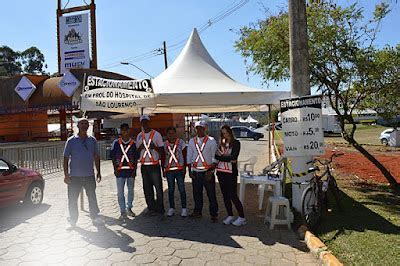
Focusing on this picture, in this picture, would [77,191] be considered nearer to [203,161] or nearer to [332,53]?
[203,161]

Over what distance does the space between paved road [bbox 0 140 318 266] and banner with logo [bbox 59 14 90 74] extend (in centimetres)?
2005

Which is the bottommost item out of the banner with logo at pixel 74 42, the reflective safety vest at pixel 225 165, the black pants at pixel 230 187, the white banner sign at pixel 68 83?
the black pants at pixel 230 187

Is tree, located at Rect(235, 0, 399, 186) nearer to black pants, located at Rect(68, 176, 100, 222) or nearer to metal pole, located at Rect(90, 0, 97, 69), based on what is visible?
black pants, located at Rect(68, 176, 100, 222)

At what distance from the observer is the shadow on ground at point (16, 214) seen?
694 centimetres

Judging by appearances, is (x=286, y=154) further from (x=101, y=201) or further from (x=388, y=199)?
(x=101, y=201)

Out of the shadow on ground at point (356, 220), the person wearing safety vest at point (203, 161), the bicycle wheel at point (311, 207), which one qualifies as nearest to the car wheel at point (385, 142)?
the shadow on ground at point (356, 220)

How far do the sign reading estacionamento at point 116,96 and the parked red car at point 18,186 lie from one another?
211 centimetres

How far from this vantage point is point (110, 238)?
19.4 ft

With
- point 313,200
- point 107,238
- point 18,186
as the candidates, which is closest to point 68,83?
point 18,186

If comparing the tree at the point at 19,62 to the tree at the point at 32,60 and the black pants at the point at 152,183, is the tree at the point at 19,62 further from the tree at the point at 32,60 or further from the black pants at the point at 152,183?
the black pants at the point at 152,183

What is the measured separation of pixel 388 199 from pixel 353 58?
3.39 metres

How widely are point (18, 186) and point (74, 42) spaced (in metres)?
20.3

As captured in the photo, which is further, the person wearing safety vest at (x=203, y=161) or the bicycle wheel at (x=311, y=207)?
the person wearing safety vest at (x=203, y=161)

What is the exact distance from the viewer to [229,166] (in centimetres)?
629
